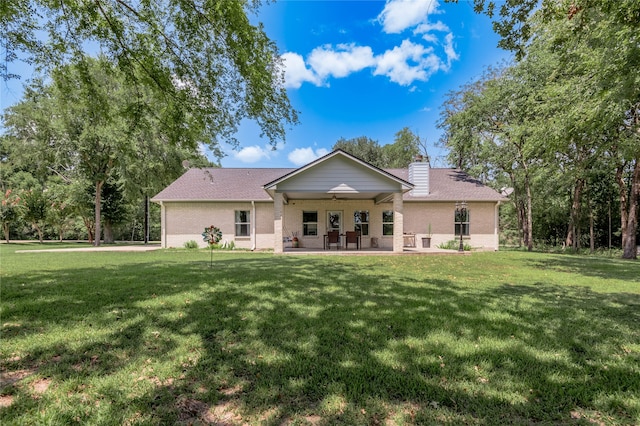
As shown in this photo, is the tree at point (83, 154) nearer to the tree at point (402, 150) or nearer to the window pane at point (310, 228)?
the window pane at point (310, 228)

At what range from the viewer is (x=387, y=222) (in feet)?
57.5

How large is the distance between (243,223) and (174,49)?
445 inches

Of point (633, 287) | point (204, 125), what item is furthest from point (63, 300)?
point (633, 287)

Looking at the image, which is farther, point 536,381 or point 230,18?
point 230,18

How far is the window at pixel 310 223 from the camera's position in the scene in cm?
1733

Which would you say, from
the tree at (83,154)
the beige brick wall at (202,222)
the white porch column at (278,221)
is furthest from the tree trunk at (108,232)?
the white porch column at (278,221)

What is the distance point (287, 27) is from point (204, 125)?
13.3 ft

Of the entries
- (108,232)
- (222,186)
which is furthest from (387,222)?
(108,232)

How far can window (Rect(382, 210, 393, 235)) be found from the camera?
17453 mm

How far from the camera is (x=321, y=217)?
1730 cm

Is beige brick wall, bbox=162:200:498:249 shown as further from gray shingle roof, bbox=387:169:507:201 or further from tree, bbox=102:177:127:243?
tree, bbox=102:177:127:243

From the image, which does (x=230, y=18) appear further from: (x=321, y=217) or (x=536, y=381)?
(x=321, y=217)

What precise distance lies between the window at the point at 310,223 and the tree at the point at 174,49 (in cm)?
998

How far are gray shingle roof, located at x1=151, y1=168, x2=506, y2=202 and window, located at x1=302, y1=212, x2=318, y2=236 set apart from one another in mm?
2406
